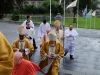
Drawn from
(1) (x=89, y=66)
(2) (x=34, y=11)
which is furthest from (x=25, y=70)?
(2) (x=34, y=11)

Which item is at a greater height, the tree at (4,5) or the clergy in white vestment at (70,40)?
the tree at (4,5)

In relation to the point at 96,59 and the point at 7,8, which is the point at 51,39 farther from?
the point at 7,8

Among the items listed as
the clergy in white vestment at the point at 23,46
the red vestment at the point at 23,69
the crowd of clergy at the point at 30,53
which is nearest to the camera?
the crowd of clergy at the point at 30,53

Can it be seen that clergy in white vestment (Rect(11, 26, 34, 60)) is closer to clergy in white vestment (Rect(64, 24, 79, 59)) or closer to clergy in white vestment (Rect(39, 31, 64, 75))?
clergy in white vestment (Rect(39, 31, 64, 75))

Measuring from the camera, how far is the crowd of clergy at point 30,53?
9.70 feet

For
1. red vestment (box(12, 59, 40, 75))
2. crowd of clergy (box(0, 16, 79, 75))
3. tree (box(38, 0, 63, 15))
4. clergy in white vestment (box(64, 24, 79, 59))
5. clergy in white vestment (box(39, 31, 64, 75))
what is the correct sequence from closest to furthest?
crowd of clergy (box(0, 16, 79, 75)), red vestment (box(12, 59, 40, 75)), clergy in white vestment (box(39, 31, 64, 75)), clergy in white vestment (box(64, 24, 79, 59)), tree (box(38, 0, 63, 15))

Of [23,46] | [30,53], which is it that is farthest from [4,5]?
[23,46]

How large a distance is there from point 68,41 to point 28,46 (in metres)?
4.04

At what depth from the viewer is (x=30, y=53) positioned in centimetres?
884

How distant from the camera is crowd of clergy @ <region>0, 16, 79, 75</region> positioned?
296 cm

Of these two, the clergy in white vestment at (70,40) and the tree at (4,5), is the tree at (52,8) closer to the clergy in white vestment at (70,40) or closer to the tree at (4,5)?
the tree at (4,5)

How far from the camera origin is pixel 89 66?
34.8 ft

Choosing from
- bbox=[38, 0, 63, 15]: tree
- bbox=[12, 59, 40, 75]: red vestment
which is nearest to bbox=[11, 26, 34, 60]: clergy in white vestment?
bbox=[12, 59, 40, 75]: red vestment

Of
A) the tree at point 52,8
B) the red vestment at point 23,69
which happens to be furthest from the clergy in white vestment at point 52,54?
the tree at point 52,8
